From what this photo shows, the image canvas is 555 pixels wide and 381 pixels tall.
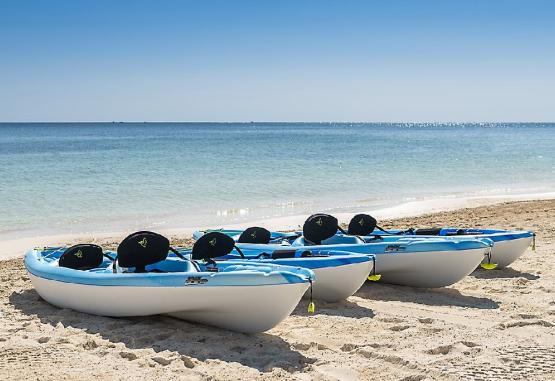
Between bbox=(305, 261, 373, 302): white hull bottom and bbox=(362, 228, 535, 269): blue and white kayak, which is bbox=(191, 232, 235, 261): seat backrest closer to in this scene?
bbox=(305, 261, 373, 302): white hull bottom

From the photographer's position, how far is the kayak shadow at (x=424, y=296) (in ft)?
26.6

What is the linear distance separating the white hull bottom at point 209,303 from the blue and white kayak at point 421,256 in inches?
72.3

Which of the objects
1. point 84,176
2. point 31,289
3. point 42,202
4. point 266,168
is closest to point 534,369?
point 31,289

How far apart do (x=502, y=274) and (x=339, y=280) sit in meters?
3.05

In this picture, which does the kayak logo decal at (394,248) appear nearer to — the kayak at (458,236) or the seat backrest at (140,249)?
the kayak at (458,236)

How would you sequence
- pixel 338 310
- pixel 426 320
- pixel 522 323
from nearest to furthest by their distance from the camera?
1. pixel 522 323
2. pixel 426 320
3. pixel 338 310

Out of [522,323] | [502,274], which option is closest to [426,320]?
[522,323]

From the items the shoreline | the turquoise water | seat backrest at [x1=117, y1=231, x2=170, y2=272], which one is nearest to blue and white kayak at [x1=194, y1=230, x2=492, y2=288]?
seat backrest at [x1=117, y1=231, x2=170, y2=272]

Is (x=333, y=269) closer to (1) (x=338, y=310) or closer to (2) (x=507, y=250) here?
(1) (x=338, y=310)

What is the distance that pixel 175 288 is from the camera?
6715mm

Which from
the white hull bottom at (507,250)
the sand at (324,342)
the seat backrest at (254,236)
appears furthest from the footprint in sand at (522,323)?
the seat backrest at (254,236)

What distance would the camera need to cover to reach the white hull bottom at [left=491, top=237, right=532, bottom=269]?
970cm

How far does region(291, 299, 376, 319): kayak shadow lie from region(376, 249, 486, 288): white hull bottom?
0.94 meters

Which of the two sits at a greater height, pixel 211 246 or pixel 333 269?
pixel 211 246
